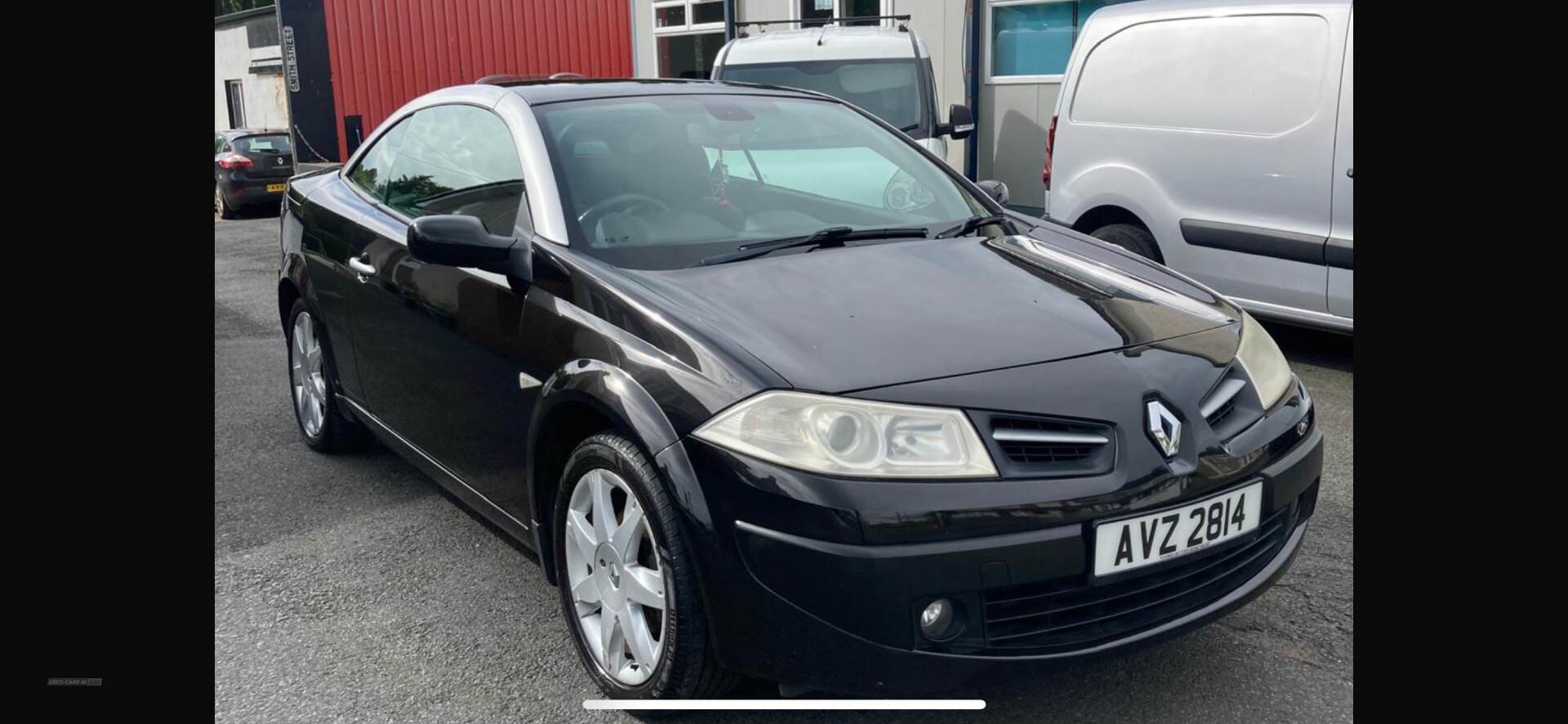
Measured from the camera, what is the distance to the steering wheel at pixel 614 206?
307cm

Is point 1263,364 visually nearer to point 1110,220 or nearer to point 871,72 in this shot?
point 1110,220

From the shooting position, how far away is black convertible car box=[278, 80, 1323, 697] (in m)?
2.27

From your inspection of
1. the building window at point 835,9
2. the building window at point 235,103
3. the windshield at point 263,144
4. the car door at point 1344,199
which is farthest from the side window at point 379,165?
the building window at point 235,103

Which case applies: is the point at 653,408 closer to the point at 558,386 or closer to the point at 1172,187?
the point at 558,386

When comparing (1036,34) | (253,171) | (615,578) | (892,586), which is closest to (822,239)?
(615,578)

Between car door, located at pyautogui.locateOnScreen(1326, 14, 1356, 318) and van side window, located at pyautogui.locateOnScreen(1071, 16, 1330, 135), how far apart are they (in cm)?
12

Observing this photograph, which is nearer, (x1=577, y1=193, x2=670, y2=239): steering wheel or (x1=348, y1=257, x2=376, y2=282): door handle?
(x1=577, y1=193, x2=670, y2=239): steering wheel

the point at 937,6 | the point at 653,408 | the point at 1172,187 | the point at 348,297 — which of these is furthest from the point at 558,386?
the point at 937,6

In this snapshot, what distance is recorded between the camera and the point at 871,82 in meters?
9.01

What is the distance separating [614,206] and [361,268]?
1139 mm

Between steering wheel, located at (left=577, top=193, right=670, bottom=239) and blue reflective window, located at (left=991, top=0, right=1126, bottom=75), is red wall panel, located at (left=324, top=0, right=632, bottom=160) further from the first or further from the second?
steering wheel, located at (left=577, top=193, right=670, bottom=239)

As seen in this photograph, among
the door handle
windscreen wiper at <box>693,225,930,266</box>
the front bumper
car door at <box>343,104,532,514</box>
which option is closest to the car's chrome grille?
the front bumper

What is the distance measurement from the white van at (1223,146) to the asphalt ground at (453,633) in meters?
1.16
